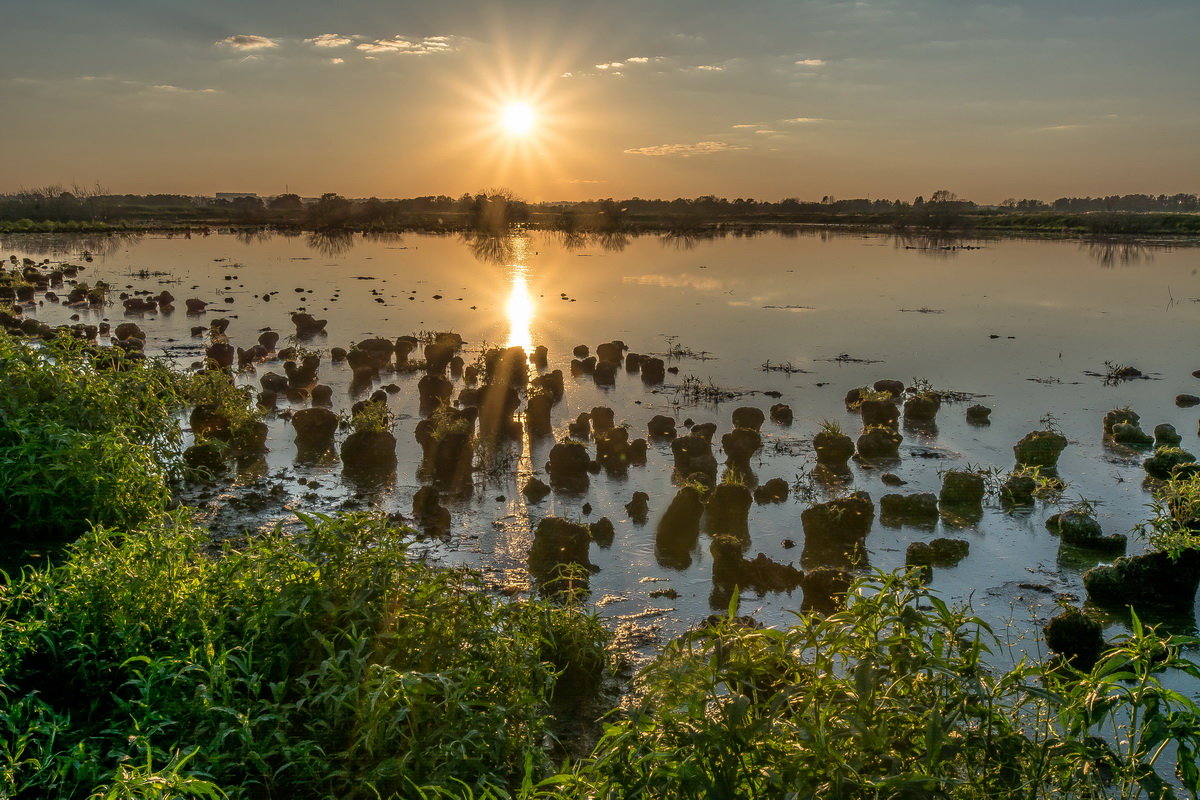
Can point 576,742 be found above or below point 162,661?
below

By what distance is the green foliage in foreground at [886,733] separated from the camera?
349cm

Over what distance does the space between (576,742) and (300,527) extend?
18.4 feet

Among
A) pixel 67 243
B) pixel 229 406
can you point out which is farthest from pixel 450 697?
pixel 67 243

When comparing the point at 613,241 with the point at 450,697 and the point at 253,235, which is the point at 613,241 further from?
the point at 450,697

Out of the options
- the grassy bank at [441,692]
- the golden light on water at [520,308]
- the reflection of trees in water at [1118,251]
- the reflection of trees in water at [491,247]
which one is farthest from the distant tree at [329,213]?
the grassy bank at [441,692]

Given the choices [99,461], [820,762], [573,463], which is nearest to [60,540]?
[99,461]

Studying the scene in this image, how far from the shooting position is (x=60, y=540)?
8.12 meters

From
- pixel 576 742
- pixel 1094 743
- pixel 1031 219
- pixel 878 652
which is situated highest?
pixel 1031 219

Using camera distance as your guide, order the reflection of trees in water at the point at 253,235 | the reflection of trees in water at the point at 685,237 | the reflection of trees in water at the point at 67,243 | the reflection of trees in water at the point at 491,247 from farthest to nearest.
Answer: the reflection of trees in water at the point at 685,237 < the reflection of trees in water at the point at 253,235 < the reflection of trees in water at the point at 491,247 < the reflection of trees in water at the point at 67,243

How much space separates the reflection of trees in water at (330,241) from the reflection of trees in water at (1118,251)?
161 feet

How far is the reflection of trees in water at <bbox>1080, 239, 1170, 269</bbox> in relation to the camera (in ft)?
173

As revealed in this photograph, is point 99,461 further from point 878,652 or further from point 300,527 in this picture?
point 878,652

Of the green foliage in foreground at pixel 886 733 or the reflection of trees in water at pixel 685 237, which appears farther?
the reflection of trees in water at pixel 685 237

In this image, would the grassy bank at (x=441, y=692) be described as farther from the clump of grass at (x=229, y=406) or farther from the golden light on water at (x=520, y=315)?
the golden light on water at (x=520, y=315)
